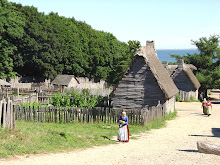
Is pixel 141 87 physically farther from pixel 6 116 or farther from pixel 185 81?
pixel 185 81

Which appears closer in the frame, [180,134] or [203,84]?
[180,134]

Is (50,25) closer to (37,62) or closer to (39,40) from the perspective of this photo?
(39,40)

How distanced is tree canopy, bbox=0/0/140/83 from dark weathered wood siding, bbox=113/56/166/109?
27.5m

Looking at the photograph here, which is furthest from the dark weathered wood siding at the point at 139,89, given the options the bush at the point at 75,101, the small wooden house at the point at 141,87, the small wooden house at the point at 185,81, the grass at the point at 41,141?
the small wooden house at the point at 185,81

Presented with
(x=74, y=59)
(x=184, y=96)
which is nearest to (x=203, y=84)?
(x=184, y=96)

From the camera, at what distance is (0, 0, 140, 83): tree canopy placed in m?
53.4

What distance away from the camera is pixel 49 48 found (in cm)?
6375

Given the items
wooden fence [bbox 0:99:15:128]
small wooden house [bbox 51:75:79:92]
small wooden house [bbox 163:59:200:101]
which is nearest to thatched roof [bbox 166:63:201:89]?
small wooden house [bbox 163:59:200:101]

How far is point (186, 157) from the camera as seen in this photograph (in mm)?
14453

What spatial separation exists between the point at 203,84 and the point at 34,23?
32350 millimetres

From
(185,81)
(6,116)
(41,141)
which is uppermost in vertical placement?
(185,81)

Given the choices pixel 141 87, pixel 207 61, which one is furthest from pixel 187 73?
pixel 141 87

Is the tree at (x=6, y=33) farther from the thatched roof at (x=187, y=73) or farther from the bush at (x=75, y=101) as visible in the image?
the thatched roof at (x=187, y=73)

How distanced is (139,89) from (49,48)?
38872 millimetres
